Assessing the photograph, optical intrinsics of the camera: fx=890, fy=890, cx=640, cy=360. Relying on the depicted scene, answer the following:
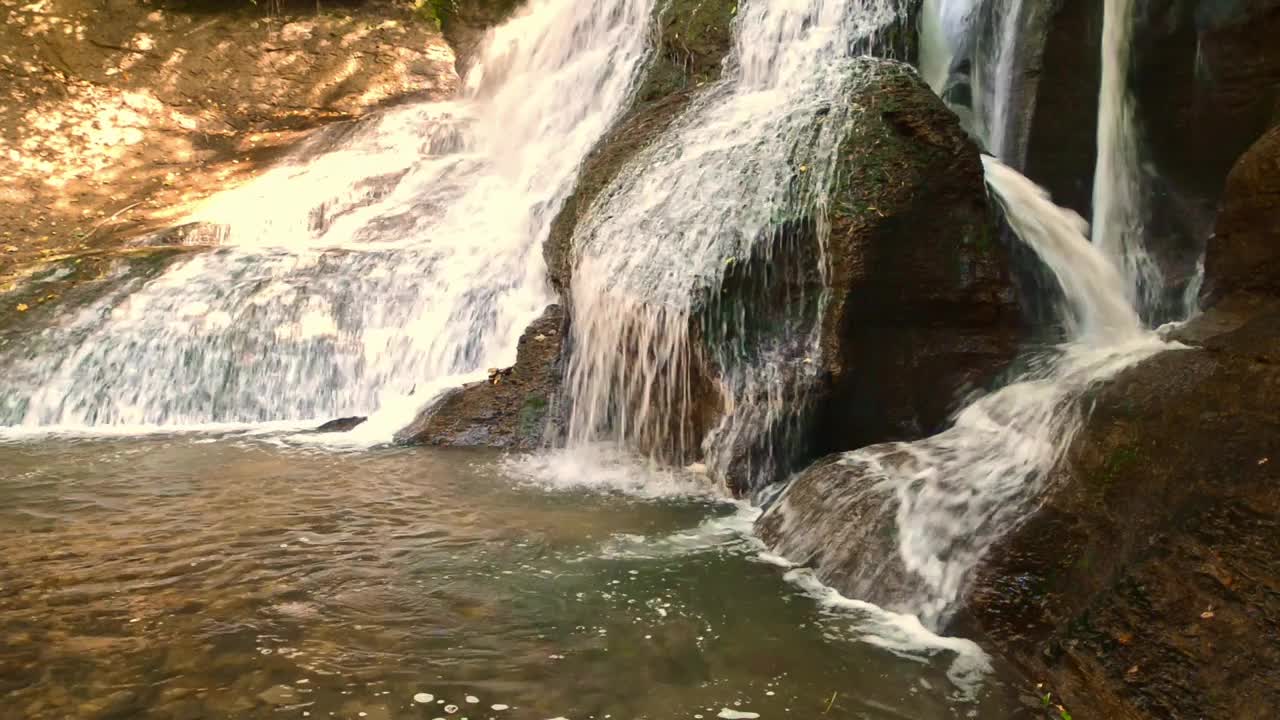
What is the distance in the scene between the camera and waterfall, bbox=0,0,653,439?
827 cm

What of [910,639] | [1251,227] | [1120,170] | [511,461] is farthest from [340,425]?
[1120,170]

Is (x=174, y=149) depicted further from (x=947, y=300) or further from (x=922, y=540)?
(x=922, y=540)

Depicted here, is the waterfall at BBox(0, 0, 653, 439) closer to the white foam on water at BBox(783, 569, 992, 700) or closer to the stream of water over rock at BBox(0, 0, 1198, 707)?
the stream of water over rock at BBox(0, 0, 1198, 707)

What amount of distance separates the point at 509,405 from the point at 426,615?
374 centimetres

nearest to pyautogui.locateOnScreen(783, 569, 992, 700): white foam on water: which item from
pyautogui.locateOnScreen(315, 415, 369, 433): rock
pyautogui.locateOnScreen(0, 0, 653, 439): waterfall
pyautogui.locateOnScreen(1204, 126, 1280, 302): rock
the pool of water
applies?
the pool of water

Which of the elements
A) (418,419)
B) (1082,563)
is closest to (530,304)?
(418,419)

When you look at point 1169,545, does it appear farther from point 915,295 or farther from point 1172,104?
point 1172,104

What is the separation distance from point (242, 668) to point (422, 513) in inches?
78.9

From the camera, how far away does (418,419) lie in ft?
24.1

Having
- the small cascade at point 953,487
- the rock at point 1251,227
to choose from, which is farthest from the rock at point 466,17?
the rock at point 1251,227

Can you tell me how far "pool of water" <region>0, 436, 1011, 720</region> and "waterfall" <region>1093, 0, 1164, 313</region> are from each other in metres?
4.36

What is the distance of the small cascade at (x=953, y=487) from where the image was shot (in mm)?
3797

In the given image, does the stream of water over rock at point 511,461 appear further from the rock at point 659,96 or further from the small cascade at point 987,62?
the rock at point 659,96

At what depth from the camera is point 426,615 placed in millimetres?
3496
